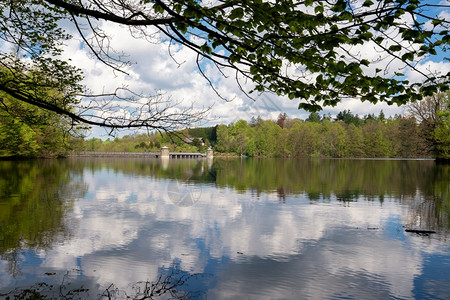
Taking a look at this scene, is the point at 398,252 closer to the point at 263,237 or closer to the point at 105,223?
the point at 263,237

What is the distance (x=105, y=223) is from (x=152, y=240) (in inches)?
134

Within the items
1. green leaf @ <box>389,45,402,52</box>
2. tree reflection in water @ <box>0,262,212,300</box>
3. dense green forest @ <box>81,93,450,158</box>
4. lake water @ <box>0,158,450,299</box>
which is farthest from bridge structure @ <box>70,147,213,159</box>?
green leaf @ <box>389,45,402,52</box>

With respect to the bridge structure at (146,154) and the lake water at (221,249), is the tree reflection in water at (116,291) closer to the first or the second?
the lake water at (221,249)

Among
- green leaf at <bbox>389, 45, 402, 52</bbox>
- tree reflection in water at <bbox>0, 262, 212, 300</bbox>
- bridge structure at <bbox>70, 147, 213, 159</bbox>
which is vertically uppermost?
green leaf at <bbox>389, 45, 402, 52</bbox>

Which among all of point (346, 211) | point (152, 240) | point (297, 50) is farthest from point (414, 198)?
point (297, 50)

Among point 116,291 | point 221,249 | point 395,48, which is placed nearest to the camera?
point 395,48

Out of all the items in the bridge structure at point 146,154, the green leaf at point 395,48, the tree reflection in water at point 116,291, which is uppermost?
the green leaf at point 395,48

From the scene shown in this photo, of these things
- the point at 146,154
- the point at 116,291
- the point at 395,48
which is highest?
the point at 395,48

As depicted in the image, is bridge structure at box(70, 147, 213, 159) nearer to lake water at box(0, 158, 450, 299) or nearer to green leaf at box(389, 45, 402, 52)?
lake water at box(0, 158, 450, 299)

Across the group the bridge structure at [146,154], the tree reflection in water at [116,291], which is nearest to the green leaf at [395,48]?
the tree reflection in water at [116,291]

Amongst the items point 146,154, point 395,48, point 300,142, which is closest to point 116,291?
point 395,48

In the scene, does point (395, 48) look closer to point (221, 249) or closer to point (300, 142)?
point (221, 249)

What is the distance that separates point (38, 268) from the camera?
859cm


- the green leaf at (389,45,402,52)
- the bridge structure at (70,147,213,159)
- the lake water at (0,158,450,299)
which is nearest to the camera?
the green leaf at (389,45,402,52)
